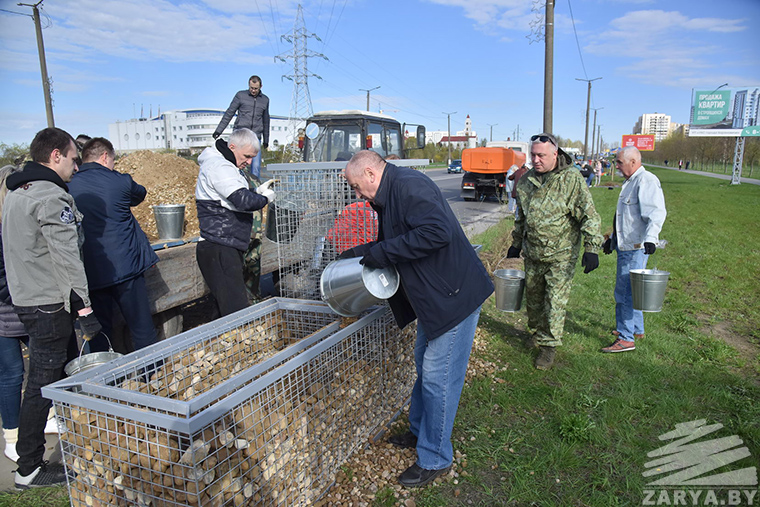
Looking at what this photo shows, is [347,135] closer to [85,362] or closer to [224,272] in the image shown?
[224,272]

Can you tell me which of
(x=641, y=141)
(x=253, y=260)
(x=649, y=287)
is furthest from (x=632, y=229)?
(x=641, y=141)

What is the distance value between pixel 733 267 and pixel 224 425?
8.96m

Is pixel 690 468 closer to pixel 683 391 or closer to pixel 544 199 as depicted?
pixel 683 391

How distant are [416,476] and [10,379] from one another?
8.35ft

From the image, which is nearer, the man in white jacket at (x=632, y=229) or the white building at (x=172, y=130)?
the man in white jacket at (x=632, y=229)

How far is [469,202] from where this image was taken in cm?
1925

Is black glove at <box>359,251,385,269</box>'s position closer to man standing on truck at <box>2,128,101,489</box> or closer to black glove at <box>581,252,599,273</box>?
man standing on truck at <box>2,128,101,489</box>

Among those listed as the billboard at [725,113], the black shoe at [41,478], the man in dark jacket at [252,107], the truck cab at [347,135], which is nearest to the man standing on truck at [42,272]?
the black shoe at [41,478]

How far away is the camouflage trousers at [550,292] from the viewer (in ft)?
13.2

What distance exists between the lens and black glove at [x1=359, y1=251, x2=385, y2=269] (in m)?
2.45

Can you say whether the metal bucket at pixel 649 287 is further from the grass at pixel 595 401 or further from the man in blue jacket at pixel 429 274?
the man in blue jacket at pixel 429 274

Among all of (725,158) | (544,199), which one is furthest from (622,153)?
(725,158)

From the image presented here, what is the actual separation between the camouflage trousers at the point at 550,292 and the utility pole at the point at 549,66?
24.2 ft

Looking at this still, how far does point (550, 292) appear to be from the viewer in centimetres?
408
